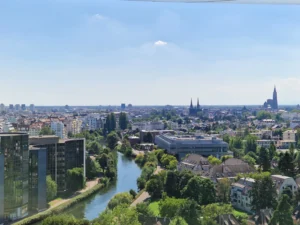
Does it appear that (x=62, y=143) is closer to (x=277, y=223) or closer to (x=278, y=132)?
(x=277, y=223)

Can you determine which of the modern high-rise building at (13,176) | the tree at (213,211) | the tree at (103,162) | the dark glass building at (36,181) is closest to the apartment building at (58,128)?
the tree at (103,162)

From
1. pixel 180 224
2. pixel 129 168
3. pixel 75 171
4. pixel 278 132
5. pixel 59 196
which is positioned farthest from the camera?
pixel 278 132

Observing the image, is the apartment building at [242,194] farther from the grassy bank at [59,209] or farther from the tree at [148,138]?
the tree at [148,138]

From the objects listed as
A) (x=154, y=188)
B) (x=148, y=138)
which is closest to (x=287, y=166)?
(x=154, y=188)

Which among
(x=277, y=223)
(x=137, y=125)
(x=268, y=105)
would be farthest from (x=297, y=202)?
(x=268, y=105)

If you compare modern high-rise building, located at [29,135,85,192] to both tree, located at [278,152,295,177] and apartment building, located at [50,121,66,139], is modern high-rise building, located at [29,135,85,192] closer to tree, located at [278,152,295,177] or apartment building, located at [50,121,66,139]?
tree, located at [278,152,295,177]

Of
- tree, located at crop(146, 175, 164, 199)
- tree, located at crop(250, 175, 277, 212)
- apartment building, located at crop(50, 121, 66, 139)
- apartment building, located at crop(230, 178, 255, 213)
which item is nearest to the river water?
tree, located at crop(146, 175, 164, 199)
